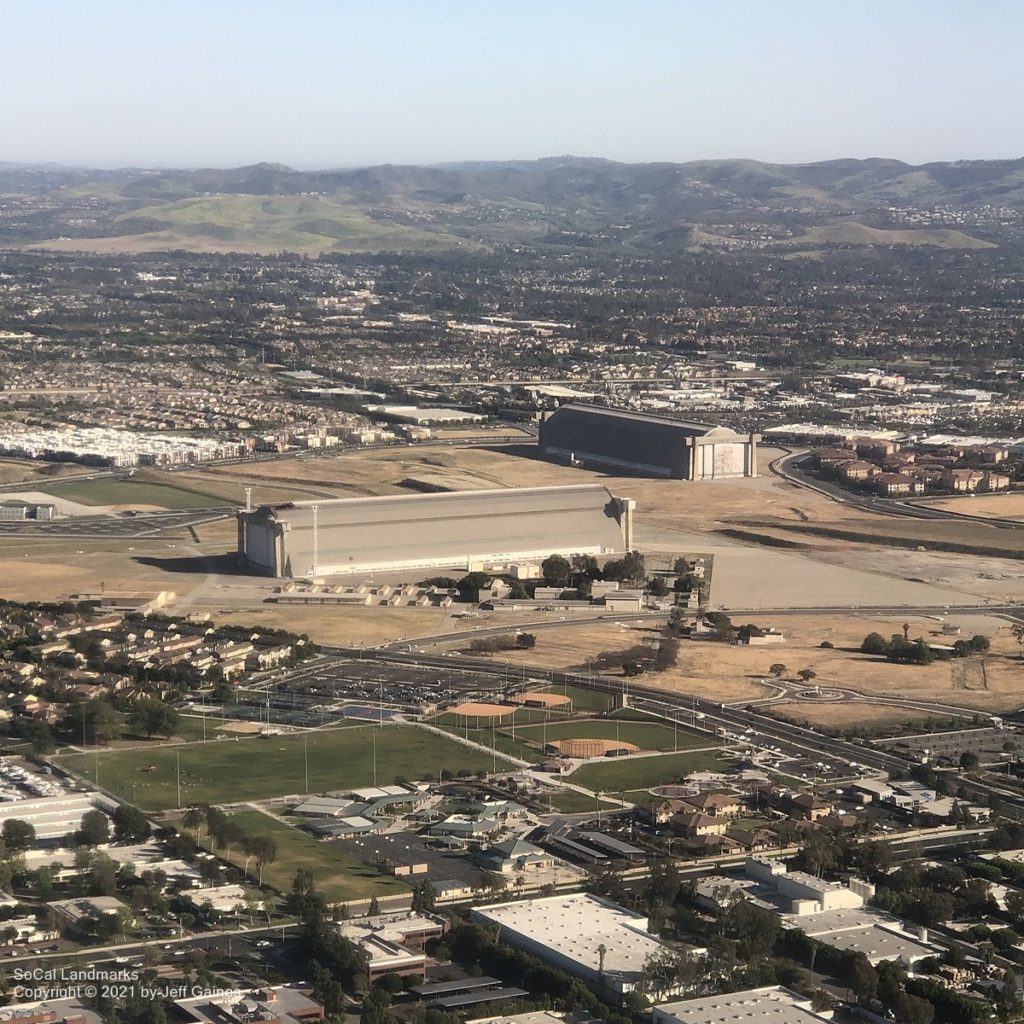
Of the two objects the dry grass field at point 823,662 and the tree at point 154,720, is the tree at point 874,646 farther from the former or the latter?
the tree at point 154,720

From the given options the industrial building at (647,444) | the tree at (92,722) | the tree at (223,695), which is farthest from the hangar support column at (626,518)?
the tree at (92,722)

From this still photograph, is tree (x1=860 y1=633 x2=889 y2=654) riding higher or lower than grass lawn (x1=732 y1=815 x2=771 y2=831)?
lower

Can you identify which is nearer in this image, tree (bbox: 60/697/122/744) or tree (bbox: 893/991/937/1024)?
tree (bbox: 893/991/937/1024)

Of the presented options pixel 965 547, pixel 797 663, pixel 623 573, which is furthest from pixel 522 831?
pixel 965 547

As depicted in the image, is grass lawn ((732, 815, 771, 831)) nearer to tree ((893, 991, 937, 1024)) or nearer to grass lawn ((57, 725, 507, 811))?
grass lawn ((57, 725, 507, 811))

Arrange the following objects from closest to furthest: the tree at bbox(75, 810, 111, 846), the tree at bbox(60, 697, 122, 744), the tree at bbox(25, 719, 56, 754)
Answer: the tree at bbox(75, 810, 111, 846) → the tree at bbox(25, 719, 56, 754) → the tree at bbox(60, 697, 122, 744)

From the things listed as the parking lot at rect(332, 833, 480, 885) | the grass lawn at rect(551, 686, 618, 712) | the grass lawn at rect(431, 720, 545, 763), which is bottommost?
the grass lawn at rect(551, 686, 618, 712)

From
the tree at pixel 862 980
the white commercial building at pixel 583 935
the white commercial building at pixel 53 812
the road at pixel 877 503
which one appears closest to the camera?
the tree at pixel 862 980

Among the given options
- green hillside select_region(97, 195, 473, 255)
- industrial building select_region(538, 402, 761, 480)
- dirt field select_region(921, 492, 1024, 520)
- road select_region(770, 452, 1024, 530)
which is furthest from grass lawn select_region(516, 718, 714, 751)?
green hillside select_region(97, 195, 473, 255)
